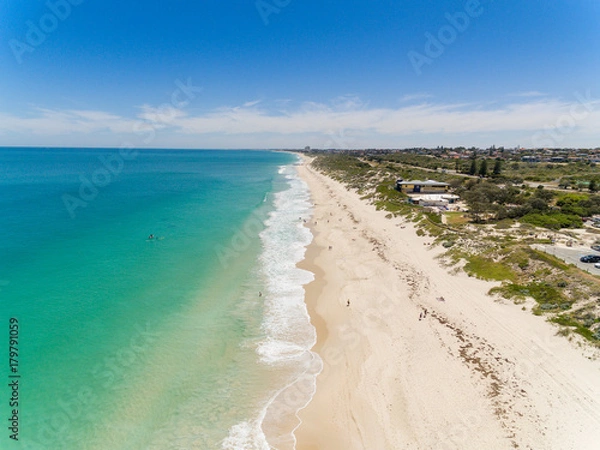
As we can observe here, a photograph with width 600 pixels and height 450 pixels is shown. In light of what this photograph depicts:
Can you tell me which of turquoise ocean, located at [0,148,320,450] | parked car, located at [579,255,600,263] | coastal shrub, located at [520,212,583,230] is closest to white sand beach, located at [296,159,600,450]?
turquoise ocean, located at [0,148,320,450]

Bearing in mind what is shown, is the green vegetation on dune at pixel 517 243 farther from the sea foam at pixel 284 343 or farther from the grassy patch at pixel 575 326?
the sea foam at pixel 284 343

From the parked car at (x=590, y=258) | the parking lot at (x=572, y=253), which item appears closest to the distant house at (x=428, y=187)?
the parking lot at (x=572, y=253)

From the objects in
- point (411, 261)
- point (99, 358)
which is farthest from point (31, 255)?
point (411, 261)

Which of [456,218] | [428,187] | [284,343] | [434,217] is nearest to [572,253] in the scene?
[434,217]

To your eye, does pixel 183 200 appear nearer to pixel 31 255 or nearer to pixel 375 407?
pixel 31 255

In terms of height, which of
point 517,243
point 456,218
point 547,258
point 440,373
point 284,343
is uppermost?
point 547,258

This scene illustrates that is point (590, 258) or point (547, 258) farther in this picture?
point (590, 258)

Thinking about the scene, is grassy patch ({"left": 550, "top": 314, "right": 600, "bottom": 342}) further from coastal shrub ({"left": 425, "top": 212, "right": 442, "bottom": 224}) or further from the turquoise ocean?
coastal shrub ({"left": 425, "top": 212, "right": 442, "bottom": 224})

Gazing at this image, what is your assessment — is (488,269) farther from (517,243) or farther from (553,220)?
(553,220)
